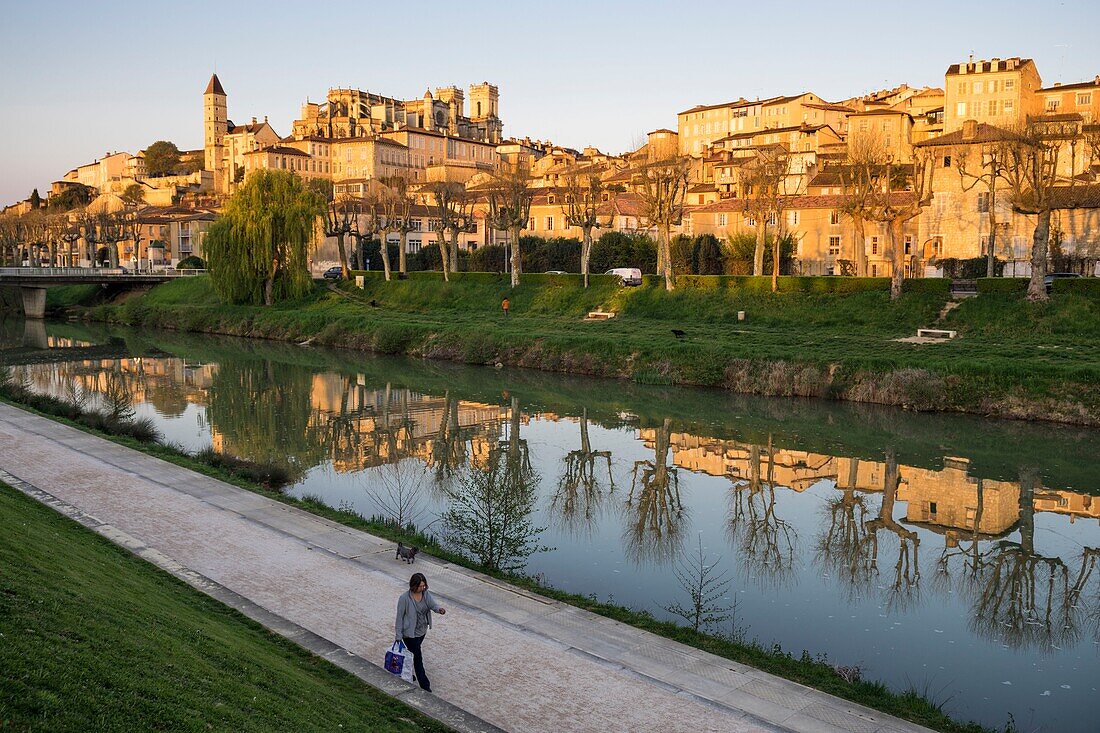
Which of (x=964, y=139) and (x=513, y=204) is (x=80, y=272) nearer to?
(x=513, y=204)

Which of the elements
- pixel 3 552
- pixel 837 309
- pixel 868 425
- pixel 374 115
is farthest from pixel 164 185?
pixel 3 552

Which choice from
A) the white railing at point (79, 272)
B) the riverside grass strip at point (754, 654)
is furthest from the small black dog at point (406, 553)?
the white railing at point (79, 272)

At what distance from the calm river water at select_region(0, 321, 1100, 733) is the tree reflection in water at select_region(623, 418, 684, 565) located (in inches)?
2.6

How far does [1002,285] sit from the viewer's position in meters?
37.0

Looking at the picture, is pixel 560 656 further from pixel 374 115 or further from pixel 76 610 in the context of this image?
pixel 374 115

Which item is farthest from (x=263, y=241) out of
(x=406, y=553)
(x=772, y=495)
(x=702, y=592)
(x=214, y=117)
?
(x=214, y=117)

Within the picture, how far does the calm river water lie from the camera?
12180 millimetres

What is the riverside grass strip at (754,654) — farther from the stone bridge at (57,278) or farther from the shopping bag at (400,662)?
the stone bridge at (57,278)

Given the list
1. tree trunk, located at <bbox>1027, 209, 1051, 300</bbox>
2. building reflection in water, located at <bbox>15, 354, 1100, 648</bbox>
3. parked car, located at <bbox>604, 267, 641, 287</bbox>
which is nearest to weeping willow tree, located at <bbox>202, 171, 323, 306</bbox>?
parked car, located at <bbox>604, 267, 641, 287</bbox>

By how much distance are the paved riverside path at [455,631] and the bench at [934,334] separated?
26.3m

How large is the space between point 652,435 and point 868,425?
21.4 feet

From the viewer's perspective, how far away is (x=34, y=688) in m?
6.41

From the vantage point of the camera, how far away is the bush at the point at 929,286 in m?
38.0

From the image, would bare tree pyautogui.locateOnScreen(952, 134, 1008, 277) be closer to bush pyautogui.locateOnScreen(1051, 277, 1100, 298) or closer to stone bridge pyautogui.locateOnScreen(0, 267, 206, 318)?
bush pyautogui.locateOnScreen(1051, 277, 1100, 298)
